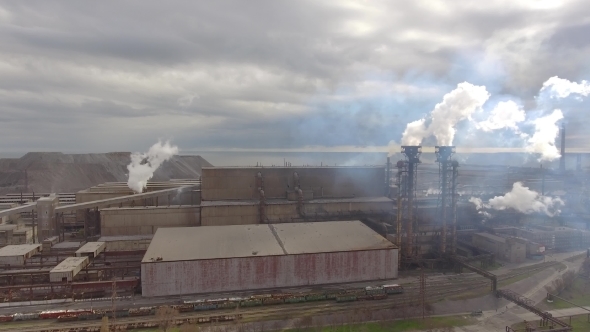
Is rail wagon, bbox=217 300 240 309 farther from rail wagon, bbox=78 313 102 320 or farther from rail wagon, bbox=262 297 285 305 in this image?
rail wagon, bbox=78 313 102 320

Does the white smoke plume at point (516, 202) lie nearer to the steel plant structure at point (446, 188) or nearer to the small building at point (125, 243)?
the steel plant structure at point (446, 188)

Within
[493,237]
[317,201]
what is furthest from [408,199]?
[317,201]

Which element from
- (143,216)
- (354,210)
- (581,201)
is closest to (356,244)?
(354,210)

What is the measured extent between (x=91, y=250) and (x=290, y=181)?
25.0 m

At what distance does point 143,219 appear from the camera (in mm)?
43656

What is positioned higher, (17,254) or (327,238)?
(327,238)

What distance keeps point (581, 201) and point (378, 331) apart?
55735mm

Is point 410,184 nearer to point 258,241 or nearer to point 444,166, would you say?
point 444,166

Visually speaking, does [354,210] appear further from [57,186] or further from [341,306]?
[57,186]

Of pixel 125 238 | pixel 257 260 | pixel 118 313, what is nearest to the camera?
pixel 118 313

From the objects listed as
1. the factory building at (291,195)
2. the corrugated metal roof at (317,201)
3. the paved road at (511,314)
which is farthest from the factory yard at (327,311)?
the corrugated metal roof at (317,201)

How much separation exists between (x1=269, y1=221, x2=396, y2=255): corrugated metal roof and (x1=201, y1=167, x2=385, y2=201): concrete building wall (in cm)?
1135

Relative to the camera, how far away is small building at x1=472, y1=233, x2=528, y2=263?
3972 cm

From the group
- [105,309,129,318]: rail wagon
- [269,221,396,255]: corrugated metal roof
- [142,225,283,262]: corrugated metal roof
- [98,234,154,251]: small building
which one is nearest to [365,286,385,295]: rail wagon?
[269,221,396,255]: corrugated metal roof
